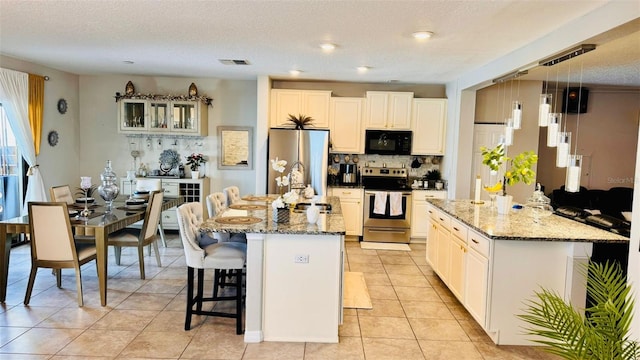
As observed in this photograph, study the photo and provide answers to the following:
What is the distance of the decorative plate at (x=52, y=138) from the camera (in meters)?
6.09

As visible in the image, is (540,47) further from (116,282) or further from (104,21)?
(116,282)

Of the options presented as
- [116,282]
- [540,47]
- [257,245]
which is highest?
[540,47]

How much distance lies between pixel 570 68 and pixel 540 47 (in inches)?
74.9

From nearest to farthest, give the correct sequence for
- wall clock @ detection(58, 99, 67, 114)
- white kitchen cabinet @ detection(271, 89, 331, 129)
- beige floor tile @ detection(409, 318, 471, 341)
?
1. beige floor tile @ detection(409, 318, 471, 341)
2. wall clock @ detection(58, 99, 67, 114)
3. white kitchen cabinet @ detection(271, 89, 331, 129)

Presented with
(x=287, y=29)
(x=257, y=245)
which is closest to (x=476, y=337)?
(x=257, y=245)

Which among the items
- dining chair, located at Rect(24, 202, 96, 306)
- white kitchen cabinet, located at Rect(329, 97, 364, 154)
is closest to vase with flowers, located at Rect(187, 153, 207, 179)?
white kitchen cabinet, located at Rect(329, 97, 364, 154)

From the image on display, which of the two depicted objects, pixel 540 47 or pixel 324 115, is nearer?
pixel 540 47

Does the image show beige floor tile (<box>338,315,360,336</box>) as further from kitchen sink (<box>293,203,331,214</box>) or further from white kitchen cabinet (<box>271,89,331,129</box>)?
white kitchen cabinet (<box>271,89,331,129</box>)

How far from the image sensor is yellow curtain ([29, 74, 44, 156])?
5.61 m

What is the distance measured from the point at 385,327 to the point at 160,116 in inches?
191

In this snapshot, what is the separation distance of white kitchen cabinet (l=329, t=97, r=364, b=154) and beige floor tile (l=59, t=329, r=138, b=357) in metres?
4.22

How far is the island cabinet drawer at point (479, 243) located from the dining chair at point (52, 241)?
11.3 feet

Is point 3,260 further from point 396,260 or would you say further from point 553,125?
point 553,125

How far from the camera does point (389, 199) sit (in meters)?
6.31
